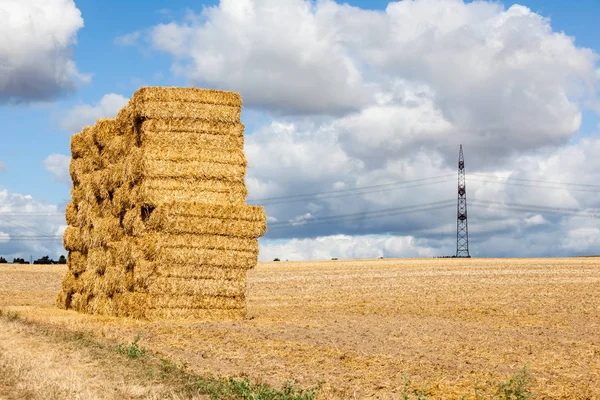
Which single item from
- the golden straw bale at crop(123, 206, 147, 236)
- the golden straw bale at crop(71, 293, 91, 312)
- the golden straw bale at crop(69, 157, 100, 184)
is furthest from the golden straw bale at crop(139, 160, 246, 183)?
the golden straw bale at crop(71, 293, 91, 312)

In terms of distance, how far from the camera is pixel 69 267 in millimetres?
25000

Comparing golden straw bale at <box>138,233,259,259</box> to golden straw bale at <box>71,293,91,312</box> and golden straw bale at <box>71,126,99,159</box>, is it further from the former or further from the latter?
golden straw bale at <box>71,126,99,159</box>

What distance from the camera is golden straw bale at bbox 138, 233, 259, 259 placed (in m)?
19.2

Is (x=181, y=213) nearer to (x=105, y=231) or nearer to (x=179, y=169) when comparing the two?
(x=179, y=169)

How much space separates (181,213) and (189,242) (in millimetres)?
736

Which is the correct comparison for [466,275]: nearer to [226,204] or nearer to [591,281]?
[591,281]

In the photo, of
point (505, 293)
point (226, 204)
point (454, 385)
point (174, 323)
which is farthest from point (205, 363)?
point (505, 293)

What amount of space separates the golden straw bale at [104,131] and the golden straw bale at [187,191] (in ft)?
9.77

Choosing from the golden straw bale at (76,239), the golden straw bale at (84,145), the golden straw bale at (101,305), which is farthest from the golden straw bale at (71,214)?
the golden straw bale at (101,305)

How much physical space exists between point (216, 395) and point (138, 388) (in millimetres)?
1178

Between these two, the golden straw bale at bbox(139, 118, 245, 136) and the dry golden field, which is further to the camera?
the golden straw bale at bbox(139, 118, 245, 136)

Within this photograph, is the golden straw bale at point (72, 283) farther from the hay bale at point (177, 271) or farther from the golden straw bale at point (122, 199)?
the hay bale at point (177, 271)

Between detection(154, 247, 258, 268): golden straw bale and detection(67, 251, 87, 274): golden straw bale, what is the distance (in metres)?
5.84

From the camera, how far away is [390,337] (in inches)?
602
